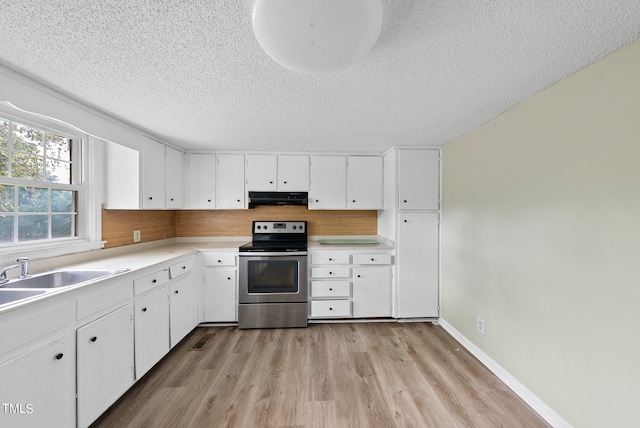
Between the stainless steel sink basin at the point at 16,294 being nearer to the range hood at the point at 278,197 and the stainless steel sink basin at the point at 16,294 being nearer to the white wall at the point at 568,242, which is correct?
the range hood at the point at 278,197

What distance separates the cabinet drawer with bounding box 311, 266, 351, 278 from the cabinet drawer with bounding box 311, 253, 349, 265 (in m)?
0.06

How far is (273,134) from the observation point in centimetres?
242

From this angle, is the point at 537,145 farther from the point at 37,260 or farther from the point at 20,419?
the point at 37,260

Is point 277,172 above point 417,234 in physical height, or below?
above

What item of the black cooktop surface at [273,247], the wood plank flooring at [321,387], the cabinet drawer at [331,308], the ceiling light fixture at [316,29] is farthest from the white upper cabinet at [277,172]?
the ceiling light fixture at [316,29]

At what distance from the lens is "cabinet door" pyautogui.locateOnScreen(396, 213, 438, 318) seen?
2826 millimetres

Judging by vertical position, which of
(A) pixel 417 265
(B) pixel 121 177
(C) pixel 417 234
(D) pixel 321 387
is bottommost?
(D) pixel 321 387

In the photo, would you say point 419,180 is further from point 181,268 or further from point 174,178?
point 174,178

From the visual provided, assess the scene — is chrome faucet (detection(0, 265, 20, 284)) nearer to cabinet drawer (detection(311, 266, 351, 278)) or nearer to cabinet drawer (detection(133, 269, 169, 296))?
cabinet drawer (detection(133, 269, 169, 296))

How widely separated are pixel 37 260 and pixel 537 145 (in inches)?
146

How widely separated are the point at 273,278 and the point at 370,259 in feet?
3.94

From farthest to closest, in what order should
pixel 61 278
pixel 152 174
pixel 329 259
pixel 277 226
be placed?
1. pixel 277 226
2. pixel 329 259
3. pixel 152 174
4. pixel 61 278

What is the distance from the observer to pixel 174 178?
2.80 meters

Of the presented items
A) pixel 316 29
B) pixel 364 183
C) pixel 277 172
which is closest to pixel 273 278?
pixel 277 172
